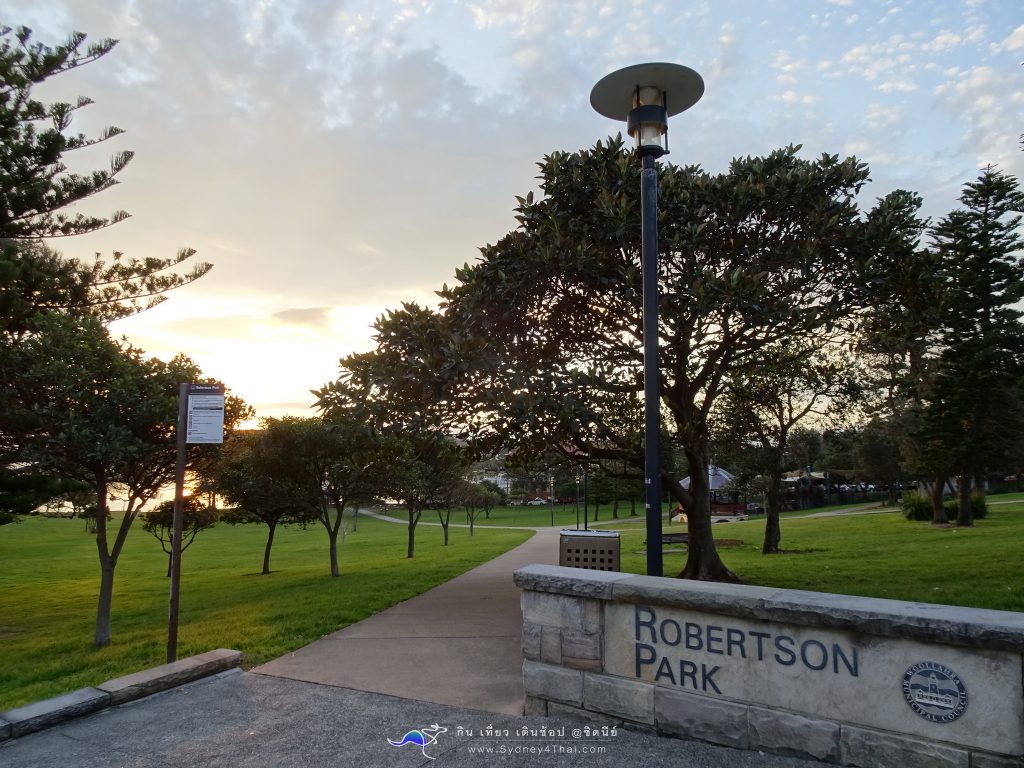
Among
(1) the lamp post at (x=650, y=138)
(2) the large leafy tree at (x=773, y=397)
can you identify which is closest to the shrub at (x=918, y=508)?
(2) the large leafy tree at (x=773, y=397)

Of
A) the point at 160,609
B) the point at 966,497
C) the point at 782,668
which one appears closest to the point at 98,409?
the point at 160,609

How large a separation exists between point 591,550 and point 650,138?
4601mm

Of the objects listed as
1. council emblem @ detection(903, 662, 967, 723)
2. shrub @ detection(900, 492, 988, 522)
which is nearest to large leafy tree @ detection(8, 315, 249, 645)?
council emblem @ detection(903, 662, 967, 723)

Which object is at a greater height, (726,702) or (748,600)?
(748,600)

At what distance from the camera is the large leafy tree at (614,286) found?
9.33 metres

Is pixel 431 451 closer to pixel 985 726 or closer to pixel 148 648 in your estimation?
pixel 148 648

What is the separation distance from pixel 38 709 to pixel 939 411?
3009cm

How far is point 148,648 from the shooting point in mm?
8789

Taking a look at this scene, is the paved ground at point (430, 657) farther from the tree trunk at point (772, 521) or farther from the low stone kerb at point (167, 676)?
the tree trunk at point (772, 521)

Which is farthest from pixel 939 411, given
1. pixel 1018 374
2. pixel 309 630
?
pixel 309 630

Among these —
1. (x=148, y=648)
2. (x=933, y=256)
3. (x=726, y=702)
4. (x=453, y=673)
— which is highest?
(x=933, y=256)

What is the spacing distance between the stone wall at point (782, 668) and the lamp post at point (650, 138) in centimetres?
144

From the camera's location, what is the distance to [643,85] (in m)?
6.57

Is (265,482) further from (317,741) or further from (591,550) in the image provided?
(317,741)
